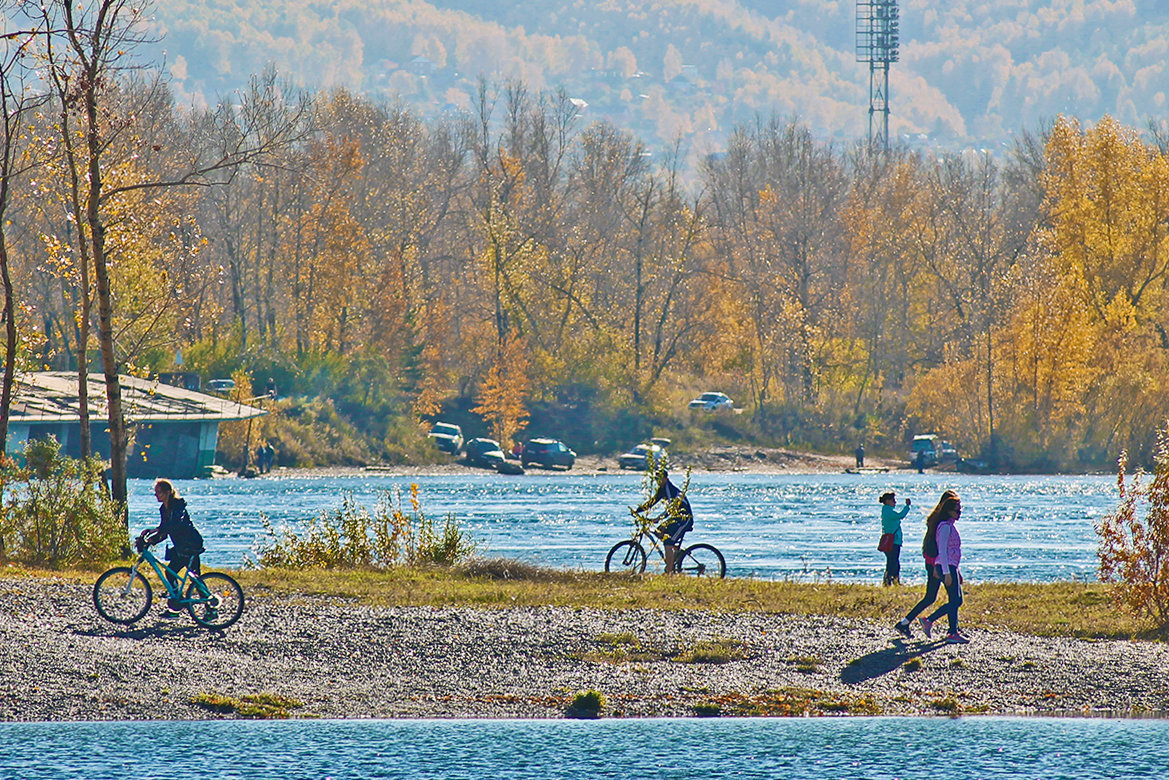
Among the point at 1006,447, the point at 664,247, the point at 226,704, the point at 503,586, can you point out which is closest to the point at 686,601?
the point at 503,586

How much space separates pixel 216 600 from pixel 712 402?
78.7 m

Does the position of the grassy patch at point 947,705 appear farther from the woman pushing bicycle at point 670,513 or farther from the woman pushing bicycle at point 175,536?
the woman pushing bicycle at point 670,513

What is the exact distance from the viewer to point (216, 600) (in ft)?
59.0

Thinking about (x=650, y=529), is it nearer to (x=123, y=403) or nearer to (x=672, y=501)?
(x=672, y=501)

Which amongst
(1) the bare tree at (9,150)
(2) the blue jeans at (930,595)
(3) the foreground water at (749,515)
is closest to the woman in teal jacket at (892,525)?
(2) the blue jeans at (930,595)

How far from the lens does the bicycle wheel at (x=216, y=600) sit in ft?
58.6

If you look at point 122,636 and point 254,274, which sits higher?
point 254,274

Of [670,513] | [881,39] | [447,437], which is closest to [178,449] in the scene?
[447,437]

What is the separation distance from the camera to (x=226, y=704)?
14.8m

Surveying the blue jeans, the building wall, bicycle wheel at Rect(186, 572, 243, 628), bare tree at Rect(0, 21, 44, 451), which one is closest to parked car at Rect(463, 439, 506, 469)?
the building wall

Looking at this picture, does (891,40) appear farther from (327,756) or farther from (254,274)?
(327,756)

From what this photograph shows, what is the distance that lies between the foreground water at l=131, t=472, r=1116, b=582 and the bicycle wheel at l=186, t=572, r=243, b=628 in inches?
334

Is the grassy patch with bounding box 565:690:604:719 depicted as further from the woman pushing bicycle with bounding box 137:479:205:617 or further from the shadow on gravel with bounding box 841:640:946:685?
the woman pushing bicycle with bounding box 137:479:205:617

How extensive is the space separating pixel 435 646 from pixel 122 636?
3402mm
